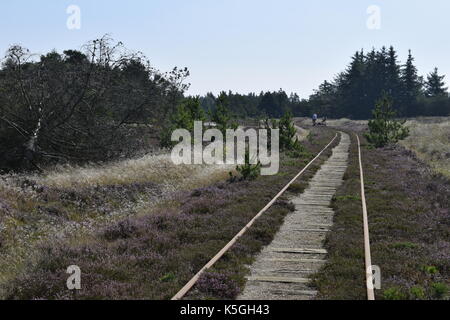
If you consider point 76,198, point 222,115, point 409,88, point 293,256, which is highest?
point 409,88

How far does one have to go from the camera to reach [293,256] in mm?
9117

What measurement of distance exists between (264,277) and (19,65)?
1588cm

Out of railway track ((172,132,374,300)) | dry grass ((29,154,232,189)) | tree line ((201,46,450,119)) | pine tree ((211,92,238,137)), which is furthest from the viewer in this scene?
tree line ((201,46,450,119))

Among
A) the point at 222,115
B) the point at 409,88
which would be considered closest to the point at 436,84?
the point at 409,88

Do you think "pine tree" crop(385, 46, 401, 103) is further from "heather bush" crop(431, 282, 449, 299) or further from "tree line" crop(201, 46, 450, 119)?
"heather bush" crop(431, 282, 449, 299)

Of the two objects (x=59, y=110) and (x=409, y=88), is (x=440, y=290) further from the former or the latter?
(x=409, y=88)

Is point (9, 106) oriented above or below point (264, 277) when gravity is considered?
above

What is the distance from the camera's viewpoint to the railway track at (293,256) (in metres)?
7.14

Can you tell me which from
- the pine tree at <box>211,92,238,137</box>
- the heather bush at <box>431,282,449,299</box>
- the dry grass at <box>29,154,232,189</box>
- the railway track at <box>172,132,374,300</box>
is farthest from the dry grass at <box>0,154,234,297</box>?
the pine tree at <box>211,92,238,137</box>

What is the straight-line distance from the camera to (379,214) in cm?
1265

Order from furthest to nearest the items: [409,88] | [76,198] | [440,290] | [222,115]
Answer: [409,88]
[222,115]
[76,198]
[440,290]

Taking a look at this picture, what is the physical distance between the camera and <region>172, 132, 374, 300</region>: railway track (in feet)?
23.4
